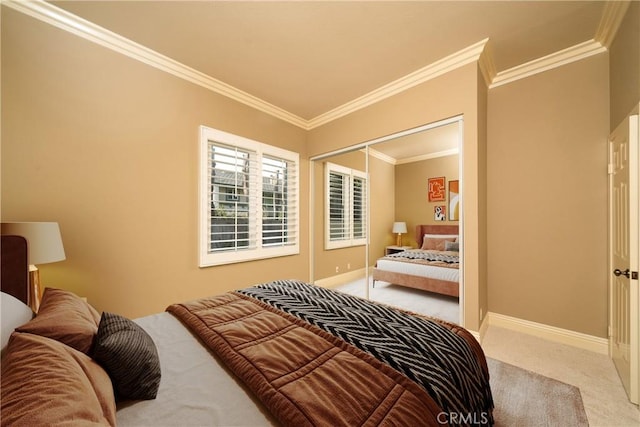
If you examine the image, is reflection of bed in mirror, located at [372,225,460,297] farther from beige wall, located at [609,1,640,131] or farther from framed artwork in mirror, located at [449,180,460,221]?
beige wall, located at [609,1,640,131]

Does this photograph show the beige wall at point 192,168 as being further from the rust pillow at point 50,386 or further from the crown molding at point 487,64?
the rust pillow at point 50,386

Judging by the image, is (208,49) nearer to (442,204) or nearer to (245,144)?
(245,144)

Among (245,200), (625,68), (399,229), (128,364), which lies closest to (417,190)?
(399,229)

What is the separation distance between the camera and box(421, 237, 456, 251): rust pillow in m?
2.71

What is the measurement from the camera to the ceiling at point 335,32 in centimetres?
191

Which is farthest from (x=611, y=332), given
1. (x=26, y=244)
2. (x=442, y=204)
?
(x=26, y=244)

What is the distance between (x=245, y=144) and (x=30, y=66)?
1842 millimetres

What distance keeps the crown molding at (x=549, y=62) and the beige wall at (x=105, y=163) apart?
11.1 ft

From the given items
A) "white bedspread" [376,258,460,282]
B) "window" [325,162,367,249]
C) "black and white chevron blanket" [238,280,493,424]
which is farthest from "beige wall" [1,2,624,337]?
"black and white chevron blanket" [238,280,493,424]

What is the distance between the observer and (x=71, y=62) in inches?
79.1

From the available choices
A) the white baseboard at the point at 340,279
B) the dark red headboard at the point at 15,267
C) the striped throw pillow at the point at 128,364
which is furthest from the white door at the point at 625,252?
the dark red headboard at the point at 15,267

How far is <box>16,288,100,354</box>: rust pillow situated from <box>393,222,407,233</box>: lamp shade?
2.96 meters

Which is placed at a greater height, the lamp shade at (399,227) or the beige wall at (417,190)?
Result: the beige wall at (417,190)

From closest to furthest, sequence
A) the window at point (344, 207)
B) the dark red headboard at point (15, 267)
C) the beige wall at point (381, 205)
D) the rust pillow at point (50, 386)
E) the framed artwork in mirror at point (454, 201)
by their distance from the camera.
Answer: the rust pillow at point (50, 386) < the dark red headboard at point (15, 267) < the framed artwork in mirror at point (454, 201) < the beige wall at point (381, 205) < the window at point (344, 207)
